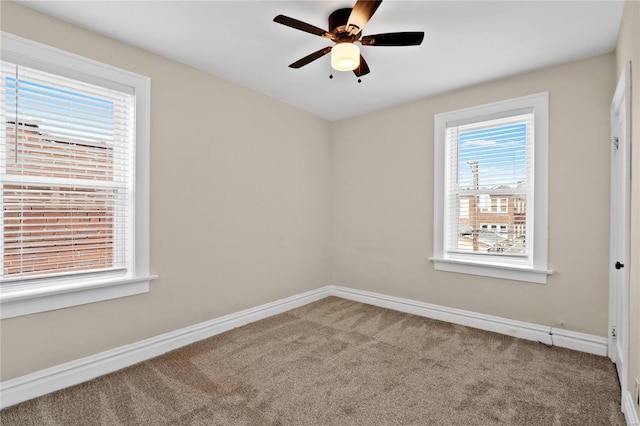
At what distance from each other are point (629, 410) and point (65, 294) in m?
3.65

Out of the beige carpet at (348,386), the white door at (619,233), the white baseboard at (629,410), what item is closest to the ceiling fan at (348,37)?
the white door at (619,233)

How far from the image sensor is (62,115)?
2268 millimetres

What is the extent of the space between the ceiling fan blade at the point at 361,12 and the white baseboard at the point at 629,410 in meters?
2.60

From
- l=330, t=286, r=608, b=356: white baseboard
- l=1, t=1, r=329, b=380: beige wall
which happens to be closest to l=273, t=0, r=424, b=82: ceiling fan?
l=1, t=1, r=329, b=380: beige wall

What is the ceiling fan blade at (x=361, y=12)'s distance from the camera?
1.66 metres

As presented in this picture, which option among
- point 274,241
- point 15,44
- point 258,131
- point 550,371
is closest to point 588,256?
point 550,371

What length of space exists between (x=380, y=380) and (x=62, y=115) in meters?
3.04

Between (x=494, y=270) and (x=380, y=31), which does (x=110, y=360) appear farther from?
(x=494, y=270)

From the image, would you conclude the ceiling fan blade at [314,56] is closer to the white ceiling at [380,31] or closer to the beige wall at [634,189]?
the white ceiling at [380,31]

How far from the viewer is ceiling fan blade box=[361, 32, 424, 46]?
6.47 ft

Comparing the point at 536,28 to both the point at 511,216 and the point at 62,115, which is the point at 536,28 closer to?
the point at 511,216

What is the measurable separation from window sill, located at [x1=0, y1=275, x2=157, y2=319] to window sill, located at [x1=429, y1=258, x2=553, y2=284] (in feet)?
9.81

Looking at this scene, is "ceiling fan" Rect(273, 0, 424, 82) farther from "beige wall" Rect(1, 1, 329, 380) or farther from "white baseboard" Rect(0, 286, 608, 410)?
"white baseboard" Rect(0, 286, 608, 410)

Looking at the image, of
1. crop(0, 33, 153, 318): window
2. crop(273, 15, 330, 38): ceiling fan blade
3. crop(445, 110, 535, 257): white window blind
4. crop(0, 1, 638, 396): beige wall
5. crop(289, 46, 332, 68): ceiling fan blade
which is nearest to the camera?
crop(273, 15, 330, 38): ceiling fan blade
